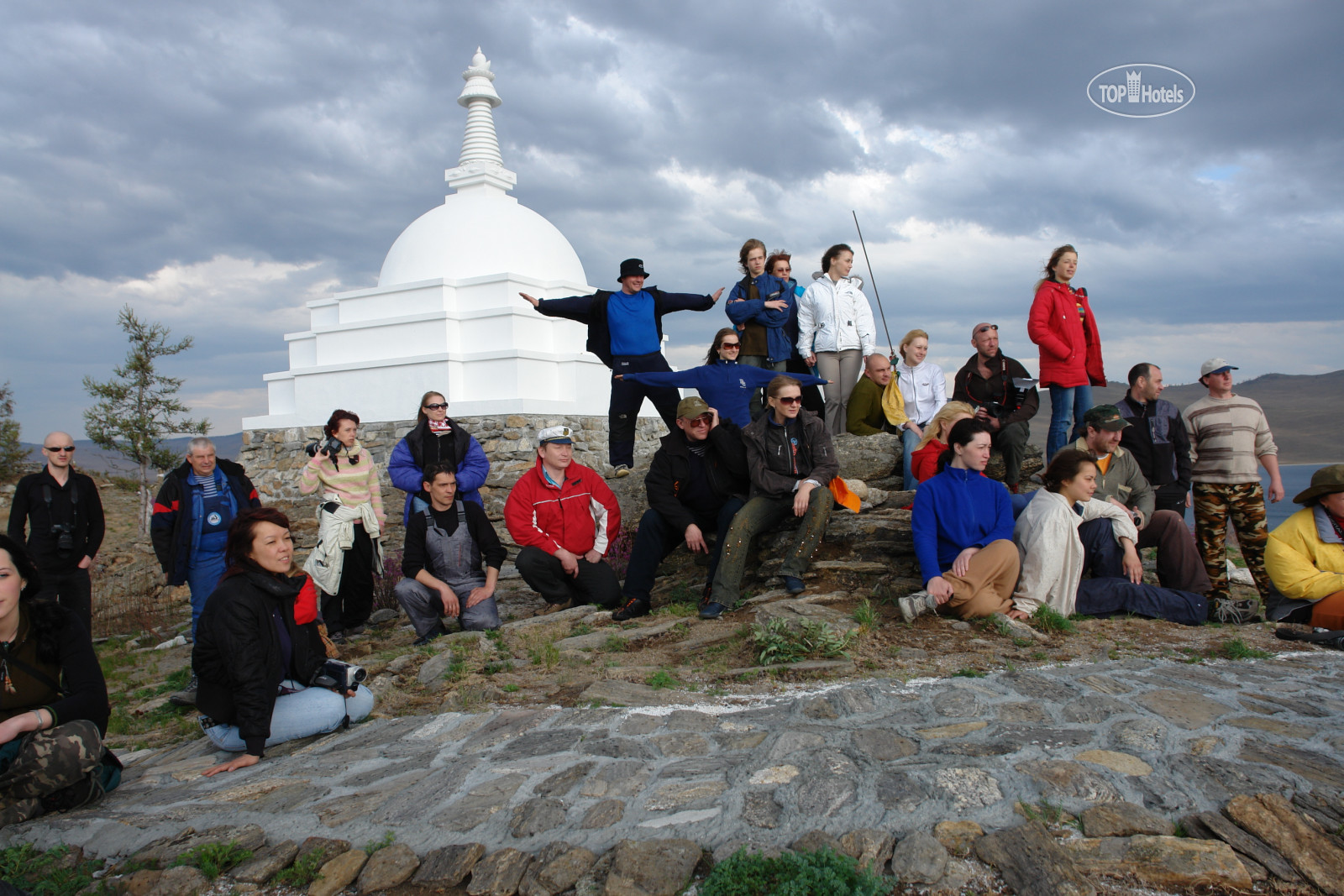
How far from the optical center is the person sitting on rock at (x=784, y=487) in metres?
6.27

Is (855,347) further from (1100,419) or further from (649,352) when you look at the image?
(1100,419)

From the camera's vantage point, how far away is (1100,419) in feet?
21.1

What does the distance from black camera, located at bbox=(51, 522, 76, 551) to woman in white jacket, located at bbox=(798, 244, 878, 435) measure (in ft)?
22.4

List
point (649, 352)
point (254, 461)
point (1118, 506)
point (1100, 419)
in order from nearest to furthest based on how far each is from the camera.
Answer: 1. point (1118, 506)
2. point (1100, 419)
3. point (649, 352)
4. point (254, 461)

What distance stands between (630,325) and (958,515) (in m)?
4.21

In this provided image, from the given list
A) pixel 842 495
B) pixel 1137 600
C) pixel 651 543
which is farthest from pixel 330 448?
pixel 1137 600

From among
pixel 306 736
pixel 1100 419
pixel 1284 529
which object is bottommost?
pixel 306 736

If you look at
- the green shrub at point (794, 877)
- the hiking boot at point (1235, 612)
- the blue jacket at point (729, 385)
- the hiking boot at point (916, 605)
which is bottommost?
the green shrub at point (794, 877)

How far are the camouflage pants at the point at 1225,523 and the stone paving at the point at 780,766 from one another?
7.98 feet

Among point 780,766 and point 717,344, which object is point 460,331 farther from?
point 780,766

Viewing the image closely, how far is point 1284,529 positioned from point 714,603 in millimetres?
3737

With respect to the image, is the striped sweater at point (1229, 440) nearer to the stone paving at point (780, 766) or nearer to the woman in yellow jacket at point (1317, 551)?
the woman in yellow jacket at point (1317, 551)

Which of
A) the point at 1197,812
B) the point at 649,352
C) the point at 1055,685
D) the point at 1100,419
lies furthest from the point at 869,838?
the point at 649,352

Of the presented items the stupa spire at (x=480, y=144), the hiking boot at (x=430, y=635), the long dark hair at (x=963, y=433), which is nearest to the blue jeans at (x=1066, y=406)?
the long dark hair at (x=963, y=433)
